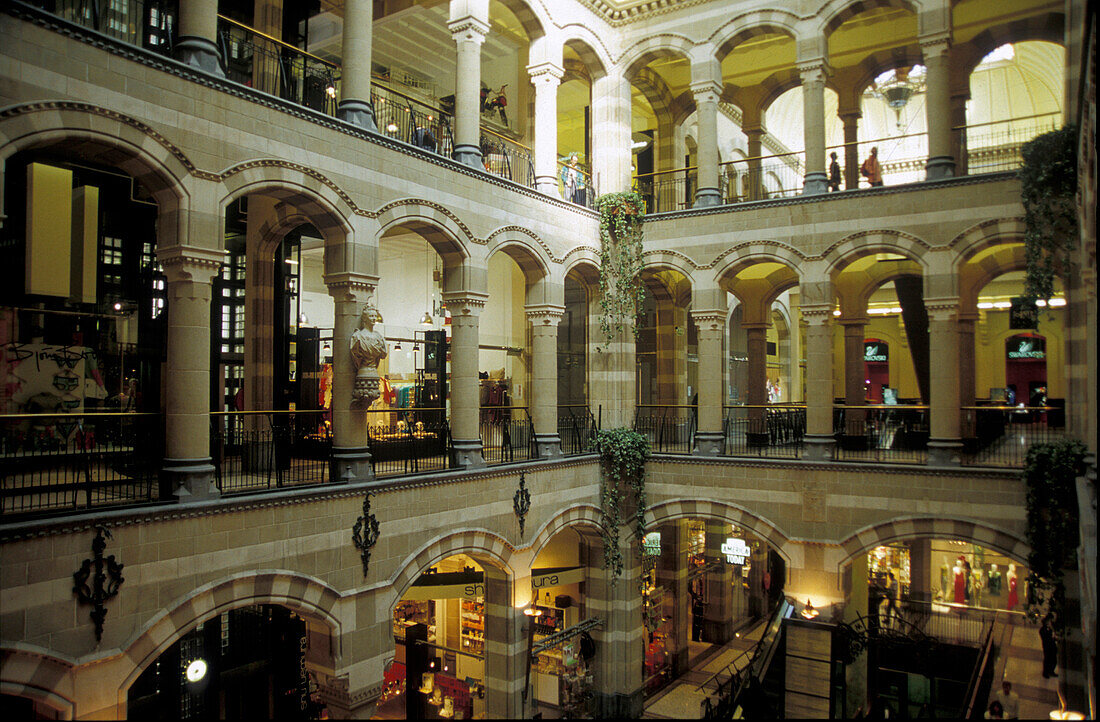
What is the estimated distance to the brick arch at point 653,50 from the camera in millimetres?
15812

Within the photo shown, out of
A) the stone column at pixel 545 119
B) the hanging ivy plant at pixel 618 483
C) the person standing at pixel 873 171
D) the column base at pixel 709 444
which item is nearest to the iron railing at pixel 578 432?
the hanging ivy plant at pixel 618 483

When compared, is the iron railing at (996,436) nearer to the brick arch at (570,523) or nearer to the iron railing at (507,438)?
the brick arch at (570,523)

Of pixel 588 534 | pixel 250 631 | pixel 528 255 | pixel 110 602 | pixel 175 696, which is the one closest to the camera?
pixel 110 602

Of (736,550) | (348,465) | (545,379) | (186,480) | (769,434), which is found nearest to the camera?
(186,480)

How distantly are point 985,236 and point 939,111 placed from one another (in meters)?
2.47

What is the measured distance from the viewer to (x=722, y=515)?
A: 14531mm

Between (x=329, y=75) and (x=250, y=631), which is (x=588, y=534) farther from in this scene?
(x=329, y=75)

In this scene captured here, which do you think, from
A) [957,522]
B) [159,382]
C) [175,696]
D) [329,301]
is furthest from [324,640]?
[329,301]

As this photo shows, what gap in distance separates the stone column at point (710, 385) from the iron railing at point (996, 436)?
4.44m

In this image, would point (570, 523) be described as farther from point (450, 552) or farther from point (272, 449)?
point (272, 449)

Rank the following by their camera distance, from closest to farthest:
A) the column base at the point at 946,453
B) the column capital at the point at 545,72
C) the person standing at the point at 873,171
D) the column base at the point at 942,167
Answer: the column base at the point at 946,453 → the column base at the point at 942,167 → the column capital at the point at 545,72 → the person standing at the point at 873,171

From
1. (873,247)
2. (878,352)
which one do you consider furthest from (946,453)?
(878,352)

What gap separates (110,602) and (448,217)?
23.7 ft

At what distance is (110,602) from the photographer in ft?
25.3
